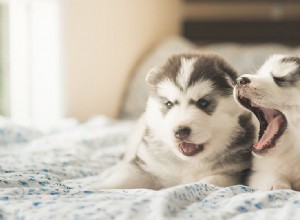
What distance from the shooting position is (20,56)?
3836 mm

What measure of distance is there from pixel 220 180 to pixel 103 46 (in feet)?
8.11

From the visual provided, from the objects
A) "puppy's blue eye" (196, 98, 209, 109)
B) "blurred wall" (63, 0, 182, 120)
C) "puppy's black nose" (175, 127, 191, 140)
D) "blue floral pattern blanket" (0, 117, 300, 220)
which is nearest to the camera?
"blue floral pattern blanket" (0, 117, 300, 220)

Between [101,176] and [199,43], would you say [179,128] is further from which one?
[199,43]

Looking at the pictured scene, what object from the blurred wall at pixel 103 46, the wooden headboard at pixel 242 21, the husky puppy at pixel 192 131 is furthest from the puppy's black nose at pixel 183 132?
the wooden headboard at pixel 242 21

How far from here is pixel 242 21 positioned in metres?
5.20

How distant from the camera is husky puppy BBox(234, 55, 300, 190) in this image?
6.03 feet

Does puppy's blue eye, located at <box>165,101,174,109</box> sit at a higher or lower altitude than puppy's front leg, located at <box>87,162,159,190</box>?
higher

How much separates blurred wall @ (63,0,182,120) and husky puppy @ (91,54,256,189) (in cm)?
183

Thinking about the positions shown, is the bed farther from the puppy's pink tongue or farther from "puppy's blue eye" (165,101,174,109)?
"puppy's blue eye" (165,101,174,109)

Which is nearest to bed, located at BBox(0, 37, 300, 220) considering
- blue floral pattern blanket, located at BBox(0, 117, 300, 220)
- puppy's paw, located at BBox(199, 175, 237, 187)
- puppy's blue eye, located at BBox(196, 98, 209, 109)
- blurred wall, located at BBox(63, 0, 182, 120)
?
blue floral pattern blanket, located at BBox(0, 117, 300, 220)

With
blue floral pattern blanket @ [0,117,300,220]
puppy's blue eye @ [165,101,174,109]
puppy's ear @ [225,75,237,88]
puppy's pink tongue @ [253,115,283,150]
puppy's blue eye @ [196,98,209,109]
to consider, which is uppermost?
puppy's ear @ [225,75,237,88]

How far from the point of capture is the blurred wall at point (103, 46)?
381 cm

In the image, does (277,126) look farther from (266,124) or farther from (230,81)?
(230,81)

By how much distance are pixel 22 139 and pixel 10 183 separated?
126 cm
